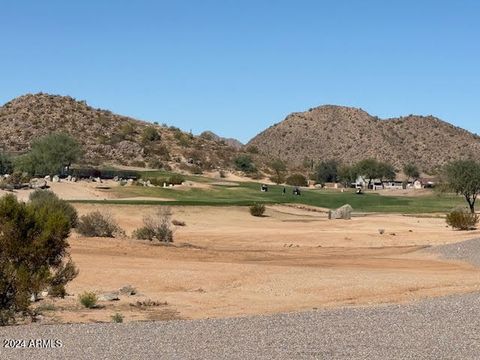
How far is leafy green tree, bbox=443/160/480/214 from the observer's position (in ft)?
255

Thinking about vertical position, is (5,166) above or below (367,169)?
below

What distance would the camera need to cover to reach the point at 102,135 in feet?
465

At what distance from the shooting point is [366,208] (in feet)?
283

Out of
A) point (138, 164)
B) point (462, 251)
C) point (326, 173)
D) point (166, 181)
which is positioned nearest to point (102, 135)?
point (138, 164)

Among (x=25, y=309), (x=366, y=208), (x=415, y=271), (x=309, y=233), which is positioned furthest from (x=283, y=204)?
(x=25, y=309)

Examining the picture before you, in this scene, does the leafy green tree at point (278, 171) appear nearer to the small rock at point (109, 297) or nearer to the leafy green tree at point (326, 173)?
the leafy green tree at point (326, 173)

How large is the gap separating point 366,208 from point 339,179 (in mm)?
68811

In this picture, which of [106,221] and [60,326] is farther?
[106,221]

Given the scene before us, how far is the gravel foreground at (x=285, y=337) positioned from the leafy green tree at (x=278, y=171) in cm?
11932

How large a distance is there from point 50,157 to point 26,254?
76.8 m

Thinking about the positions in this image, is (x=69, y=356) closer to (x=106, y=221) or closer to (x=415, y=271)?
(x=415, y=271)

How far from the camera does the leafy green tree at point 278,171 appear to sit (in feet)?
455

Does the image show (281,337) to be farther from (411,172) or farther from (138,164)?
(411,172)

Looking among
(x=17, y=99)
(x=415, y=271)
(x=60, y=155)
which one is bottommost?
(x=415, y=271)
